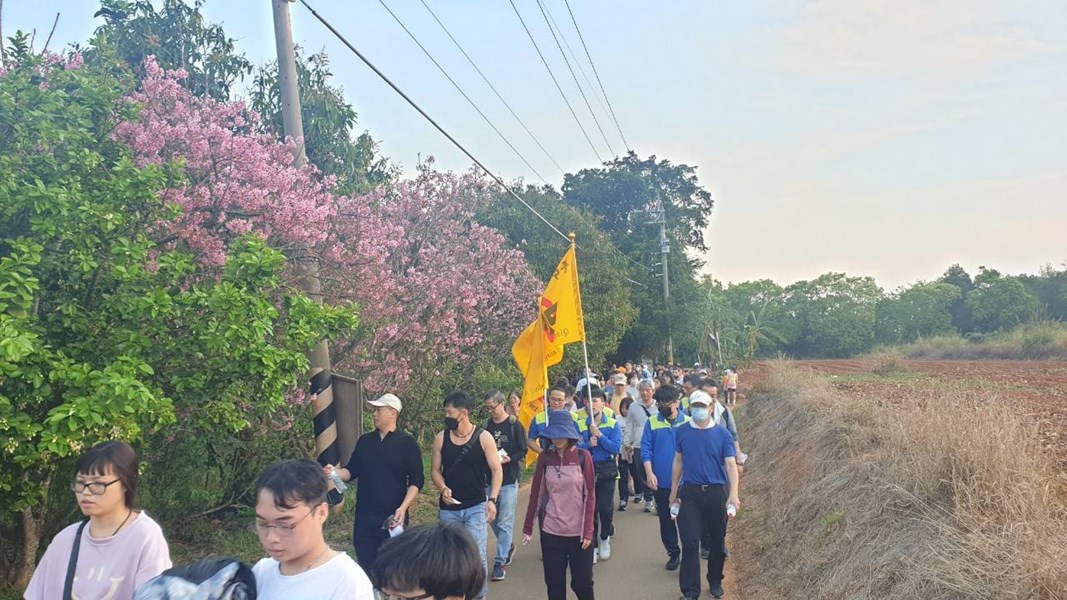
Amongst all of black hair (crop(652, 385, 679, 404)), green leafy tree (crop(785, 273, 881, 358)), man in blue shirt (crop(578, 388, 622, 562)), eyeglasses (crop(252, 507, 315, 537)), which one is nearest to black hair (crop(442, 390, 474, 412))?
man in blue shirt (crop(578, 388, 622, 562))

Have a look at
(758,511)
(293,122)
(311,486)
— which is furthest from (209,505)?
(311,486)

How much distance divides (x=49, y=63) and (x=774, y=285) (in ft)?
331

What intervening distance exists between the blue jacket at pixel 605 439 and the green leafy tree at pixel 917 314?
242 feet

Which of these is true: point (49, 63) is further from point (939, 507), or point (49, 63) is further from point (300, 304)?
point (939, 507)

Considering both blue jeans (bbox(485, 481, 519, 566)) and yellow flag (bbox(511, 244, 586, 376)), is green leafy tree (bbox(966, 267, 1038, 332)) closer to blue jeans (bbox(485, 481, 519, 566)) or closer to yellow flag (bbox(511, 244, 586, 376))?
yellow flag (bbox(511, 244, 586, 376))

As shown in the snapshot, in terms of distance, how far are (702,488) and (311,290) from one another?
412 cm

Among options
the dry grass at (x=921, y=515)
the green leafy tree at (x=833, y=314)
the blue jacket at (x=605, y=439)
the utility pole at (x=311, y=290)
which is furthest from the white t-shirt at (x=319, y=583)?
the green leafy tree at (x=833, y=314)

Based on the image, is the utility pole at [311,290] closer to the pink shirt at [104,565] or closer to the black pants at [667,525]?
the black pants at [667,525]

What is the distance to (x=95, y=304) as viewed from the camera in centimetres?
593

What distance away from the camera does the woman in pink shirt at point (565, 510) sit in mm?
5664

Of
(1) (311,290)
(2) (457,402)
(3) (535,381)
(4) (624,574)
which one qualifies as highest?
(1) (311,290)

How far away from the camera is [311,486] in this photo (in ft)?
8.14

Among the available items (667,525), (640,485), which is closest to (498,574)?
(667,525)

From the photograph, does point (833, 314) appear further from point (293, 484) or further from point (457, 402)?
point (293, 484)
